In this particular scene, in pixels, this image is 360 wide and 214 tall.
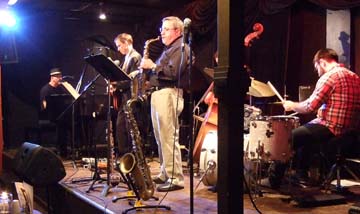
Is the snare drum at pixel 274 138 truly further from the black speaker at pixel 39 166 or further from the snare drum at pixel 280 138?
the black speaker at pixel 39 166

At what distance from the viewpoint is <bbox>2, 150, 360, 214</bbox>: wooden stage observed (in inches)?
156

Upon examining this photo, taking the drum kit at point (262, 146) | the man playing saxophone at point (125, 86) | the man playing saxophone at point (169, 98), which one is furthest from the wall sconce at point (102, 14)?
the drum kit at point (262, 146)

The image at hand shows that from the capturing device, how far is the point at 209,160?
15.3ft

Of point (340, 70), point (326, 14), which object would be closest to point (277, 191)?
point (340, 70)

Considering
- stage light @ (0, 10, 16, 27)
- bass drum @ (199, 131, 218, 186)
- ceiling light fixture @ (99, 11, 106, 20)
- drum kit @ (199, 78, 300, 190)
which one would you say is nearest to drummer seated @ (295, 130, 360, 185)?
drum kit @ (199, 78, 300, 190)

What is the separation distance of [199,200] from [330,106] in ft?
5.21

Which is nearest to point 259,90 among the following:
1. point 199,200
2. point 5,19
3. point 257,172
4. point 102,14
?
point 257,172

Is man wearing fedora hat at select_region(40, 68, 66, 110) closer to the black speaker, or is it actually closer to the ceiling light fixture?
the ceiling light fixture

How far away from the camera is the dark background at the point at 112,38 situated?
20.5ft

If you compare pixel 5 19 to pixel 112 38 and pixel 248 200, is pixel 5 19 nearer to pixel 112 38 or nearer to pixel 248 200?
pixel 112 38

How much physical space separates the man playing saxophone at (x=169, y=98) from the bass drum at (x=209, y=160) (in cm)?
28

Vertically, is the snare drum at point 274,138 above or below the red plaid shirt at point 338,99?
Answer: below

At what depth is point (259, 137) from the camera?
439cm

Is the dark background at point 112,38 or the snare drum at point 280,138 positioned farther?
the dark background at point 112,38
